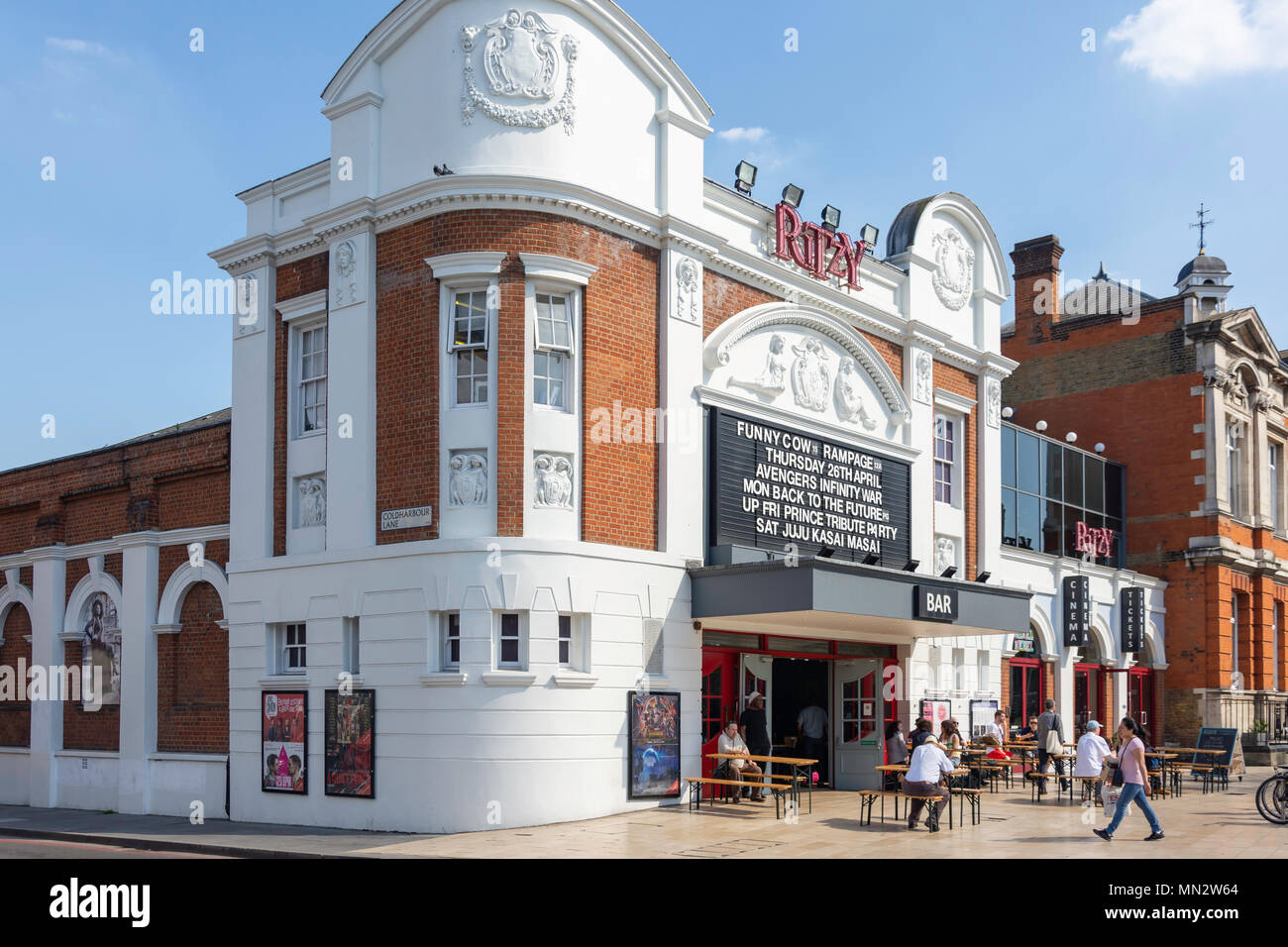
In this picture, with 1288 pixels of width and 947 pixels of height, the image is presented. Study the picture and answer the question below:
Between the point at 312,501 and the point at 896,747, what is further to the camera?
the point at 896,747

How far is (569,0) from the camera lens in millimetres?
18375

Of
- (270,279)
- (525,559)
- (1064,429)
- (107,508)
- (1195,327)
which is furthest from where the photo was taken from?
(1064,429)

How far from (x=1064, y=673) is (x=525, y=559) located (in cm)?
1797

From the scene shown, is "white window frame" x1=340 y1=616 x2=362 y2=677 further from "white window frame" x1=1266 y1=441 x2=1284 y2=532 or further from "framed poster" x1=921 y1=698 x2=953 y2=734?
"white window frame" x1=1266 y1=441 x2=1284 y2=532

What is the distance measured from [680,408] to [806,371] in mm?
3533

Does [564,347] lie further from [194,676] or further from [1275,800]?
[1275,800]

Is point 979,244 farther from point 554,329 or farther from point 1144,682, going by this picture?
point 1144,682

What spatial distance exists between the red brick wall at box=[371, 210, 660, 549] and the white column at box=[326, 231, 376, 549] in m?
0.15

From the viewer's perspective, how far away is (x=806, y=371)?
862 inches

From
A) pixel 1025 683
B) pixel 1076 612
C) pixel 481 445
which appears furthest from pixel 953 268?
pixel 481 445

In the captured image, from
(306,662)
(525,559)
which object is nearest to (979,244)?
(525,559)

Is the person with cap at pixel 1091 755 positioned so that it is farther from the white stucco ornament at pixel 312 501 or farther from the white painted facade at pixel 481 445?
the white stucco ornament at pixel 312 501

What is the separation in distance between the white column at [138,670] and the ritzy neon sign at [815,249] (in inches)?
479

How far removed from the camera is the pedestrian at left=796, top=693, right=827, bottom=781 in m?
22.2
